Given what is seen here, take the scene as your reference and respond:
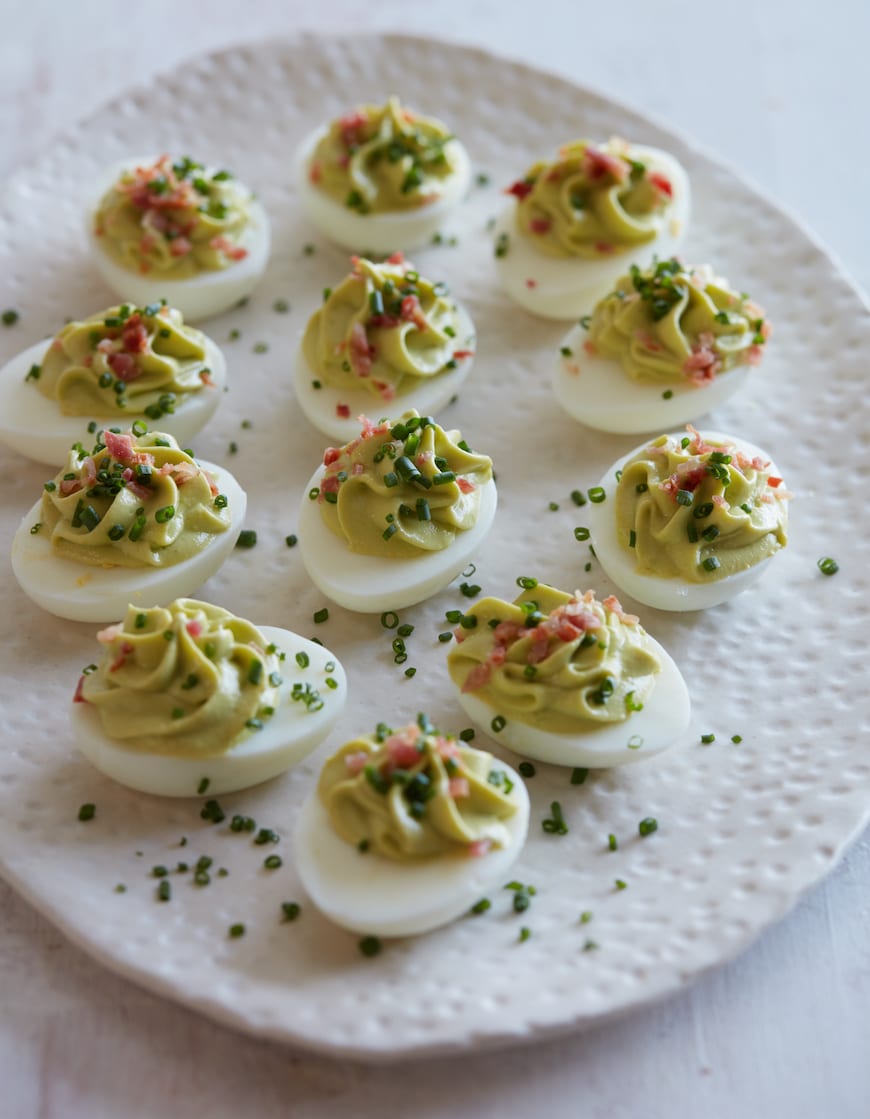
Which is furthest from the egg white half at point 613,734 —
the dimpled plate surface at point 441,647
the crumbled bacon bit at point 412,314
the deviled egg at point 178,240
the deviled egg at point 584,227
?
the deviled egg at point 178,240

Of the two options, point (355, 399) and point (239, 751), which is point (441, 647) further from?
point (355, 399)

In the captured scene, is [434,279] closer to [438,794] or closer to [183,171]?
[183,171]

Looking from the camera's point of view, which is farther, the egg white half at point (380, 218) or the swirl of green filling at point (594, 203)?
the egg white half at point (380, 218)

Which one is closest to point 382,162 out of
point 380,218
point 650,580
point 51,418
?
point 380,218

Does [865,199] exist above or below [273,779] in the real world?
above

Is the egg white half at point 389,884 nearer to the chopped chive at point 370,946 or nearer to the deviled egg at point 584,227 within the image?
the chopped chive at point 370,946

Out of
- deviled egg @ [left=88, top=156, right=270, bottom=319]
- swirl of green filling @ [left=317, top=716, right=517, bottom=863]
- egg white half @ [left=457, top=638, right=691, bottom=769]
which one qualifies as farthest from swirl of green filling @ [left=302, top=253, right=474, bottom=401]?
swirl of green filling @ [left=317, top=716, right=517, bottom=863]

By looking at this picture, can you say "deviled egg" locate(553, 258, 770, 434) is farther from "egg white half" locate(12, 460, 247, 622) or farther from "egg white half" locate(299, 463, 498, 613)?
"egg white half" locate(12, 460, 247, 622)

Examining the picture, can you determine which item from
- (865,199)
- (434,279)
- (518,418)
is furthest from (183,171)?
(865,199)
